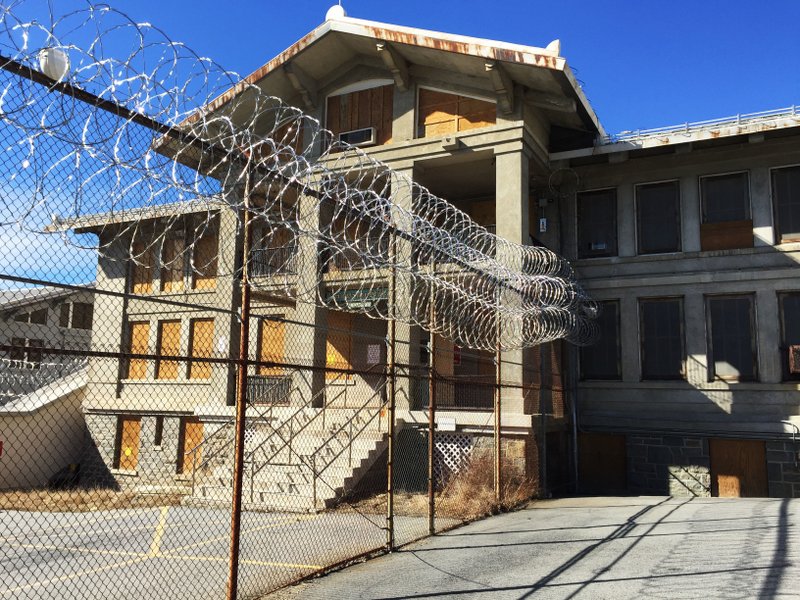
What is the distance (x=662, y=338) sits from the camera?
1909cm

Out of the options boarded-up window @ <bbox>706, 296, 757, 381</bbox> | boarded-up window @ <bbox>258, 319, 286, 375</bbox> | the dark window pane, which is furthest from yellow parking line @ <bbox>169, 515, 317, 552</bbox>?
the dark window pane

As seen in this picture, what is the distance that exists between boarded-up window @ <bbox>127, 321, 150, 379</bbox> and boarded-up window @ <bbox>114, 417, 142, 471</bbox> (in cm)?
181

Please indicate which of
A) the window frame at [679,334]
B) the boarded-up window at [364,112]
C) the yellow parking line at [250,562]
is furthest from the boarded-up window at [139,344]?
the yellow parking line at [250,562]

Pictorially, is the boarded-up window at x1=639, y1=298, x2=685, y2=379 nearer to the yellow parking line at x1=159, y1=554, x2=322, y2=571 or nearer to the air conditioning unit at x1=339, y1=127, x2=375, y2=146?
the air conditioning unit at x1=339, y1=127, x2=375, y2=146

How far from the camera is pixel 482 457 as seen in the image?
559 inches

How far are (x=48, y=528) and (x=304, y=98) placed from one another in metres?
12.8

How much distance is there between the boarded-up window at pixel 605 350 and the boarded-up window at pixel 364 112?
7.43 meters

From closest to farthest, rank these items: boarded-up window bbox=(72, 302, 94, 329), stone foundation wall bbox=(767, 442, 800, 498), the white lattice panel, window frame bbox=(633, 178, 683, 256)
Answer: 1. the white lattice panel
2. stone foundation wall bbox=(767, 442, 800, 498)
3. window frame bbox=(633, 178, 683, 256)
4. boarded-up window bbox=(72, 302, 94, 329)

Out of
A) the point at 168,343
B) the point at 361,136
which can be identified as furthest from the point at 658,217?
the point at 168,343

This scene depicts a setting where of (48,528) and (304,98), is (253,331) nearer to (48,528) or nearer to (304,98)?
(304,98)

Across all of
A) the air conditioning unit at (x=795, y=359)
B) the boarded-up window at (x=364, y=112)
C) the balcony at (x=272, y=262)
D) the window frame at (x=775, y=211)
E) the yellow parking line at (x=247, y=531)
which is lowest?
the yellow parking line at (x=247, y=531)

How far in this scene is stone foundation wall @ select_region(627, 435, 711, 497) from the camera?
58.7 ft

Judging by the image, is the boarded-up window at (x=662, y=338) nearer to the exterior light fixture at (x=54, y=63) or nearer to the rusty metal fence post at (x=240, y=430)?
the rusty metal fence post at (x=240, y=430)

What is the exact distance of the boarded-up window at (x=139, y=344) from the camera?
24.5 m
